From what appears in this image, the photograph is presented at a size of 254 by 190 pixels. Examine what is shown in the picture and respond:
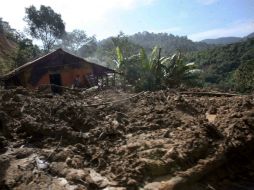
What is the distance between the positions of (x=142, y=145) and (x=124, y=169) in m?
1.00

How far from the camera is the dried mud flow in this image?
16.6 feet

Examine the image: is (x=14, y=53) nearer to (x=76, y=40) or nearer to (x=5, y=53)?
(x=5, y=53)

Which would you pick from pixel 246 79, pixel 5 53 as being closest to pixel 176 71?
pixel 246 79

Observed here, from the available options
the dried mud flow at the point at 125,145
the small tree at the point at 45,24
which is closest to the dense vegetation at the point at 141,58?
the small tree at the point at 45,24

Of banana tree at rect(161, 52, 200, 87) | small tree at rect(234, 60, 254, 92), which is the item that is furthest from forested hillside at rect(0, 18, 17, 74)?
small tree at rect(234, 60, 254, 92)

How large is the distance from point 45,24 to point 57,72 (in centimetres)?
2019

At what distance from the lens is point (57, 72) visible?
1769 cm

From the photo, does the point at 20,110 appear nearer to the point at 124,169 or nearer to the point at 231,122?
the point at 124,169

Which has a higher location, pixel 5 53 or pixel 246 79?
pixel 5 53

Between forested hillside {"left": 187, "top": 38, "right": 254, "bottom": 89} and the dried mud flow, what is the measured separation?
88.6 feet

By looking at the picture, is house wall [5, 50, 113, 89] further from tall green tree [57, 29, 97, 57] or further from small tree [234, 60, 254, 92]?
tall green tree [57, 29, 97, 57]

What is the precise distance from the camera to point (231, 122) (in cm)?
765

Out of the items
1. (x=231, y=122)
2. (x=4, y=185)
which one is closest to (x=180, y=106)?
(x=231, y=122)

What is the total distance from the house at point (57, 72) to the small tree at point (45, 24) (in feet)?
62.1
